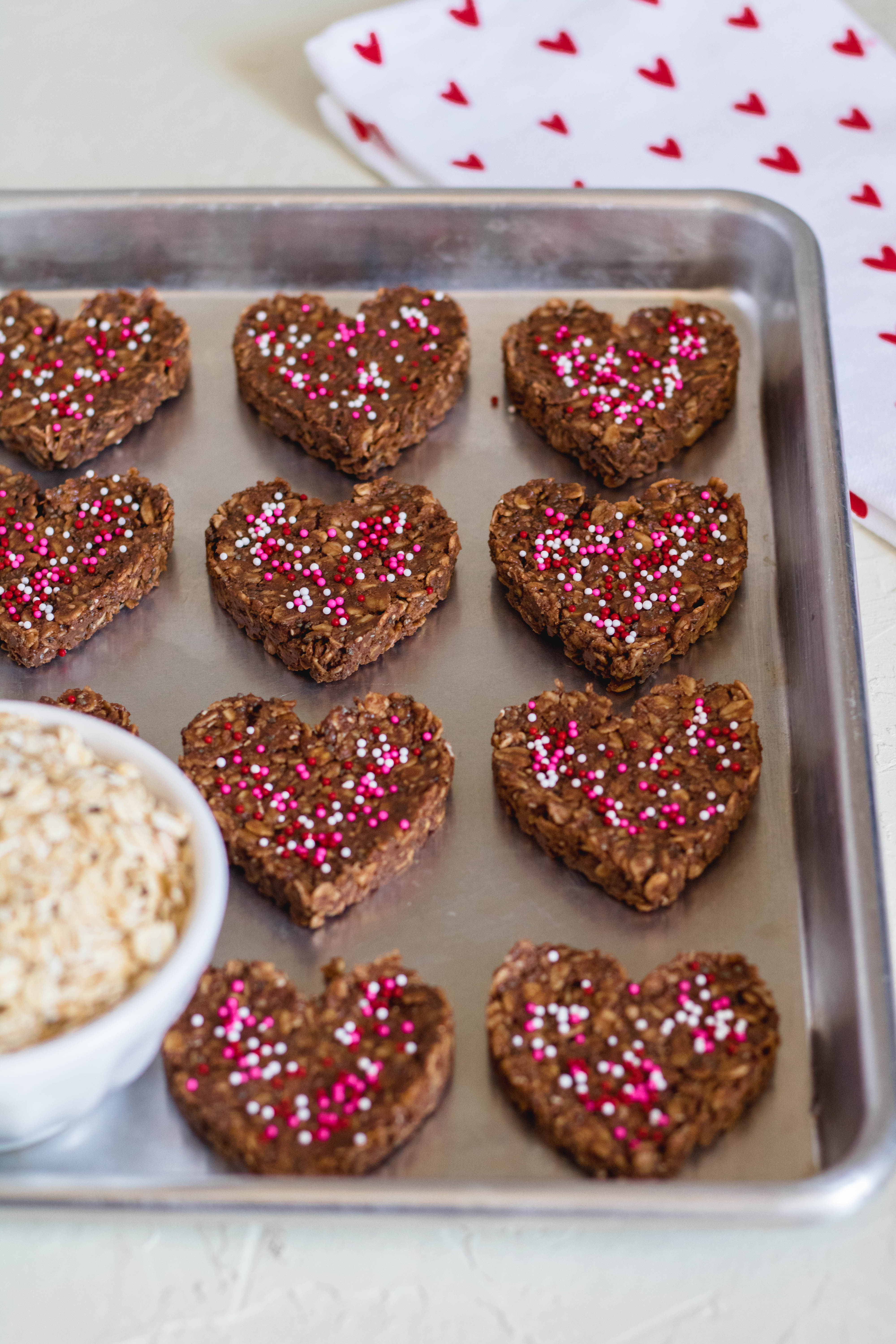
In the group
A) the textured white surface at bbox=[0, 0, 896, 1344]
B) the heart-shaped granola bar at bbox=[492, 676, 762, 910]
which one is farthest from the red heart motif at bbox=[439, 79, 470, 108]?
the textured white surface at bbox=[0, 0, 896, 1344]

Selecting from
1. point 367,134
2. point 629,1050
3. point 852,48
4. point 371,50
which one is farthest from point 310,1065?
point 852,48

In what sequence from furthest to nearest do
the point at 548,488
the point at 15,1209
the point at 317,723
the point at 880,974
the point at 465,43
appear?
the point at 465,43 < the point at 548,488 < the point at 317,723 < the point at 880,974 < the point at 15,1209

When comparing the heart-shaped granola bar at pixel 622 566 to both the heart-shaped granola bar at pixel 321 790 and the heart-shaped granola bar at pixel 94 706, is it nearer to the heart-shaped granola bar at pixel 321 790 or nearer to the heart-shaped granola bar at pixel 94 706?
the heart-shaped granola bar at pixel 321 790

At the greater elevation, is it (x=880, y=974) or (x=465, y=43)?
(x=465, y=43)

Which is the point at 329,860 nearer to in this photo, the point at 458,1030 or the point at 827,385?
the point at 458,1030

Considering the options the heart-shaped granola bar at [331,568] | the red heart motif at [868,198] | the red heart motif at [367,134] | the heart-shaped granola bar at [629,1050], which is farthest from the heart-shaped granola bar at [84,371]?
the red heart motif at [868,198]

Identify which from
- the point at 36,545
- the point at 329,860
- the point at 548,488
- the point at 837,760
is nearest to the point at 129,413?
the point at 36,545

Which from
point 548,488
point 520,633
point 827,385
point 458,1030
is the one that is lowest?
point 458,1030
